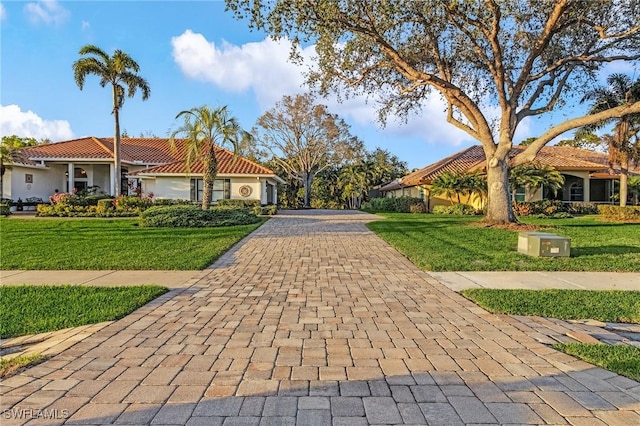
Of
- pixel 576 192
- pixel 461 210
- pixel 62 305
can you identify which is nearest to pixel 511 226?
pixel 461 210

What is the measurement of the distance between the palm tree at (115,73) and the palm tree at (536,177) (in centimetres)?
2377

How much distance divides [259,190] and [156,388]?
24.6 m

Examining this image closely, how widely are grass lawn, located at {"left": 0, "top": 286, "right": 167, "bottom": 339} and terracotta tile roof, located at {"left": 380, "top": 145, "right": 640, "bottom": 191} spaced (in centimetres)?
2393

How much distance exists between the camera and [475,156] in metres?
33.0

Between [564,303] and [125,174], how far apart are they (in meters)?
31.0

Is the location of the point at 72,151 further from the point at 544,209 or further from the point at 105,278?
the point at 544,209

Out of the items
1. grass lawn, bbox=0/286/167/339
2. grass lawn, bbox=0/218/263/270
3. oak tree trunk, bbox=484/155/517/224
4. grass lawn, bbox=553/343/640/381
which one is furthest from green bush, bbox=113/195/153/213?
grass lawn, bbox=553/343/640/381

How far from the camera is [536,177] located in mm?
23797

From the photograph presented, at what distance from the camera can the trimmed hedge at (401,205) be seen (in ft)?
97.4

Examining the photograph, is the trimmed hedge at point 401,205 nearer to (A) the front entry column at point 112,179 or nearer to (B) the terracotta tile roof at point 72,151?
(A) the front entry column at point 112,179

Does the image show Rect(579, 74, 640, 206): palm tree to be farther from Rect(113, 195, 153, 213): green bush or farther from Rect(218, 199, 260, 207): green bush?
Rect(113, 195, 153, 213): green bush

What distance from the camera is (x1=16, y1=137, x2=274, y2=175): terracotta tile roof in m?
27.0

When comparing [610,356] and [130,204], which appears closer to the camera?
[610,356]

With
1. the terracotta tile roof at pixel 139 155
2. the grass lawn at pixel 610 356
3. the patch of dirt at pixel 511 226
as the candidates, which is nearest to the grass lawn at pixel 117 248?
the grass lawn at pixel 610 356
